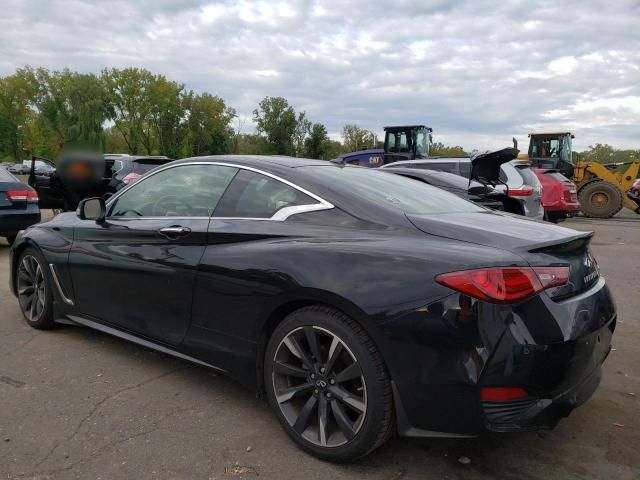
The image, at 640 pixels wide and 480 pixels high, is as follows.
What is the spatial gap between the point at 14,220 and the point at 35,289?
3.97 m

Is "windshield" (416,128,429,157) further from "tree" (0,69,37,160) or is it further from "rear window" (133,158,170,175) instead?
"tree" (0,69,37,160)

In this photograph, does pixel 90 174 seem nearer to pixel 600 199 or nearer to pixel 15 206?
pixel 15 206

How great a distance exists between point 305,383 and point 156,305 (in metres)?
1.15

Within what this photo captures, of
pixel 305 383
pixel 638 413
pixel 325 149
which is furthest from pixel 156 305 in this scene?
pixel 325 149

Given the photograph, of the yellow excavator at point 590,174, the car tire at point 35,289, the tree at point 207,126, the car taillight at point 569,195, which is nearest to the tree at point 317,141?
the tree at point 207,126

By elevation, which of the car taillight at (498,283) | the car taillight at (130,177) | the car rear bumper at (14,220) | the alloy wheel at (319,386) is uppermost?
the car taillight at (130,177)

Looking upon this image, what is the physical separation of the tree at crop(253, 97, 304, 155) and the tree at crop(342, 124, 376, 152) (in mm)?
7704

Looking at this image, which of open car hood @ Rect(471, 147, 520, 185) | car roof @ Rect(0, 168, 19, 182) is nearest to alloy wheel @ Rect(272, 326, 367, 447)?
open car hood @ Rect(471, 147, 520, 185)

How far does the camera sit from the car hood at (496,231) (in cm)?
233

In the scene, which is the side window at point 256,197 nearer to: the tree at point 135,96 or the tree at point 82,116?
the tree at point 82,116

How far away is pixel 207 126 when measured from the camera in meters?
63.4

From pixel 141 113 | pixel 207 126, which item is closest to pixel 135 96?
pixel 141 113

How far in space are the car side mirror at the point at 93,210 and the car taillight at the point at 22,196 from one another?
4.56 meters

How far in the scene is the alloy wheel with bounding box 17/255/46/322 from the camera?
4281 mm
